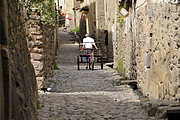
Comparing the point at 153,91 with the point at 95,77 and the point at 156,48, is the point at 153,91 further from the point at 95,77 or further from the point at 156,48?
the point at 95,77

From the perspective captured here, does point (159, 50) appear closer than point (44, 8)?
Yes

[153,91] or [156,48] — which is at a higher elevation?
[156,48]

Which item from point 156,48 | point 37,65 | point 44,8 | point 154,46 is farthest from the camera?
point 37,65

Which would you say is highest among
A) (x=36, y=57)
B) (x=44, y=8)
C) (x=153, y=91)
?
(x=44, y=8)

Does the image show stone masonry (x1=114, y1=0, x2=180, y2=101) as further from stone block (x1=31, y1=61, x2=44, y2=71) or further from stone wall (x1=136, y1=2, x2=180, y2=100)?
stone block (x1=31, y1=61, x2=44, y2=71)

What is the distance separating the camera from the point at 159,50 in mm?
7988

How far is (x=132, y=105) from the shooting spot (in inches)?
334

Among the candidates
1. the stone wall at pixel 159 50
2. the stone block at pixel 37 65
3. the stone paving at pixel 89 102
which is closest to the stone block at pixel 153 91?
the stone wall at pixel 159 50

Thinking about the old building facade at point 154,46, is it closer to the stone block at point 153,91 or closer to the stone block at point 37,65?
the stone block at point 153,91

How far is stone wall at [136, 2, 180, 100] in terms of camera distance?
264 inches

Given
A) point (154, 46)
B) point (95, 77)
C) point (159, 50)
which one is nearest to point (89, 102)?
point (154, 46)

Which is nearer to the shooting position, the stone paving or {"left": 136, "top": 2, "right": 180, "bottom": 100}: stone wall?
{"left": 136, "top": 2, "right": 180, "bottom": 100}: stone wall

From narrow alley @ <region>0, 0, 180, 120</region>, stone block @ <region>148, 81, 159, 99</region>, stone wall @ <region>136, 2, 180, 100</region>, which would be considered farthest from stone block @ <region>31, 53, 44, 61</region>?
stone block @ <region>148, 81, 159, 99</region>

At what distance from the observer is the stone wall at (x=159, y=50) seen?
22.0 ft
